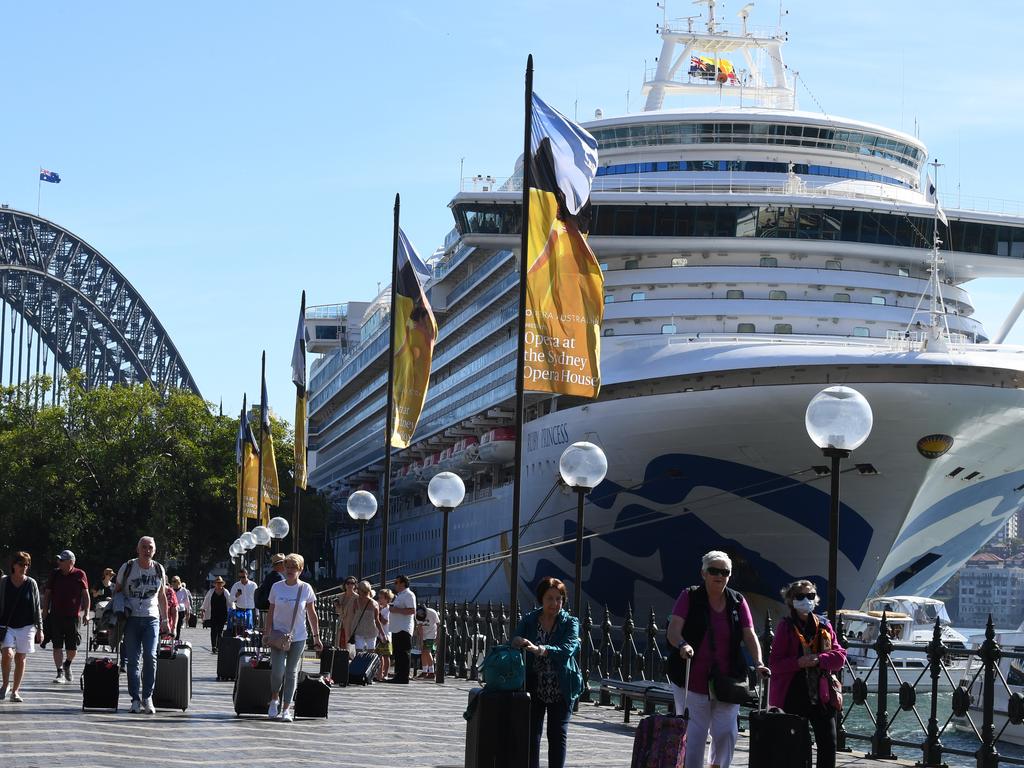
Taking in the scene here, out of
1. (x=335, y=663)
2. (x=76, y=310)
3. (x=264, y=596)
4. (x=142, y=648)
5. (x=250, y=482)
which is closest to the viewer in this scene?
(x=142, y=648)

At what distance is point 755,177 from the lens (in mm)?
37000

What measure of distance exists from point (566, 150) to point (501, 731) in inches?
310

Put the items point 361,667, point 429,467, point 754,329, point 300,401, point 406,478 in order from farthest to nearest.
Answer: point 406,478 → point 429,467 → point 300,401 → point 754,329 → point 361,667

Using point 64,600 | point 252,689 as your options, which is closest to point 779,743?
point 252,689

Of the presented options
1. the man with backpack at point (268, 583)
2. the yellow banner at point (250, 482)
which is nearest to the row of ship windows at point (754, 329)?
the man with backpack at point (268, 583)

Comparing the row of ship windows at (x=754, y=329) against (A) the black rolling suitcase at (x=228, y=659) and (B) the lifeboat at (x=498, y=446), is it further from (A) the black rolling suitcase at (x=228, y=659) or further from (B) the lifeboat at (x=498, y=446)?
(A) the black rolling suitcase at (x=228, y=659)

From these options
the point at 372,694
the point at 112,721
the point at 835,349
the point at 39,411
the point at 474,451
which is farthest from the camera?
the point at 39,411

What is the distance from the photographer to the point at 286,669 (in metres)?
15.4

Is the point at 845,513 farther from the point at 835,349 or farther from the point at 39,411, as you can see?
the point at 39,411

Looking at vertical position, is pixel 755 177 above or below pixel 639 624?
above

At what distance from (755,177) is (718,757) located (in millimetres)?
27832

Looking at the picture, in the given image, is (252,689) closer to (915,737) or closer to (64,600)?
(64,600)

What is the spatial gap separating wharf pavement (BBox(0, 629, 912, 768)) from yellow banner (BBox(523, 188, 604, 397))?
337cm

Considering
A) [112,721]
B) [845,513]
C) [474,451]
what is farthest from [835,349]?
[112,721]
